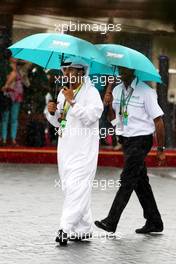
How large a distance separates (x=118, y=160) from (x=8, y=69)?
3.25 metres

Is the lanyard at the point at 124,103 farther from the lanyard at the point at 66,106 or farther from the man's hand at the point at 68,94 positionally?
the man's hand at the point at 68,94

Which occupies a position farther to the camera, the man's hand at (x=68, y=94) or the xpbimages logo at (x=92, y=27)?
the man's hand at (x=68, y=94)

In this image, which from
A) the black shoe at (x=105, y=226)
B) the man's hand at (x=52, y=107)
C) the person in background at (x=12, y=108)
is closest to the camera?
the man's hand at (x=52, y=107)

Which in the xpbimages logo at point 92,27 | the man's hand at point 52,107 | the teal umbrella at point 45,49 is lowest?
the man's hand at point 52,107

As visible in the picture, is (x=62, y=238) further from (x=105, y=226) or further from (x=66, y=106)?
(x=66, y=106)

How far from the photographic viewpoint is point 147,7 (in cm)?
273

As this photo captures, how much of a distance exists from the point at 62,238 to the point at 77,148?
0.80 metres

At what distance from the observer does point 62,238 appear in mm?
7699

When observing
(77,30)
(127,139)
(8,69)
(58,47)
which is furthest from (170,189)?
(77,30)

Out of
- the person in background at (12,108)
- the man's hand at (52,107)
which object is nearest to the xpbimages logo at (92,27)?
the man's hand at (52,107)

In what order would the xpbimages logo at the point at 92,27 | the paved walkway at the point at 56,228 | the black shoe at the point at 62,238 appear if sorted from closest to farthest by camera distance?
the xpbimages logo at the point at 92,27 < the paved walkway at the point at 56,228 < the black shoe at the point at 62,238

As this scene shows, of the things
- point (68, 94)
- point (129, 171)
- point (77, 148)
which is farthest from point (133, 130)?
point (68, 94)

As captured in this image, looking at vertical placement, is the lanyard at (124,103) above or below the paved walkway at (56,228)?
above

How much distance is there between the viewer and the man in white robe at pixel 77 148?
305 inches
